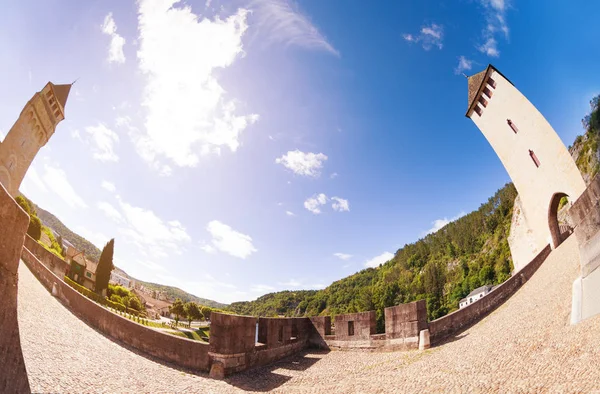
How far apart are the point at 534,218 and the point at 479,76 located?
546 inches

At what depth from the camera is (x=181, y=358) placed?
9062mm

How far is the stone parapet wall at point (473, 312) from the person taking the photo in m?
10.5

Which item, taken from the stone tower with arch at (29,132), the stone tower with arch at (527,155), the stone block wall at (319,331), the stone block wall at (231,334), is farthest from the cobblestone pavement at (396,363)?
the stone tower with arch at (29,132)

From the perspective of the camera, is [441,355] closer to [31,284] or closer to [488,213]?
[31,284]

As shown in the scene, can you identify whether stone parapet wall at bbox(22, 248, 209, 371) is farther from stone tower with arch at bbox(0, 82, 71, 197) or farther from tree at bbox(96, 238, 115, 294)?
tree at bbox(96, 238, 115, 294)

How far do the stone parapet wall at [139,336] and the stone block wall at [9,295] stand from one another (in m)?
5.06

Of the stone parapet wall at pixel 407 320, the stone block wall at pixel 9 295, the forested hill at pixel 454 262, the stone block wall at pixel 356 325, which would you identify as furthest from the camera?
the forested hill at pixel 454 262

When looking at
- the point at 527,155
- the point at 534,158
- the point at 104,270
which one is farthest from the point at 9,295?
the point at 104,270

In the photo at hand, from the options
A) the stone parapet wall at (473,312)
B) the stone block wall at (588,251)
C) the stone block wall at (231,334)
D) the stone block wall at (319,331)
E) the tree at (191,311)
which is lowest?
the tree at (191,311)

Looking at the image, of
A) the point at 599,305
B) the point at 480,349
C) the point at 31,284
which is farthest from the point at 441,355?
the point at 31,284

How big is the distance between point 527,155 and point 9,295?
90.0 feet

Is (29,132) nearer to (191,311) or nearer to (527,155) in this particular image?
(191,311)

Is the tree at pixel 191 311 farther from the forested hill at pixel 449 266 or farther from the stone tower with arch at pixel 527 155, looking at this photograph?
the stone tower with arch at pixel 527 155

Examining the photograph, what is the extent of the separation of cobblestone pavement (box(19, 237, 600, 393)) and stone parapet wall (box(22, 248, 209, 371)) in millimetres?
525
